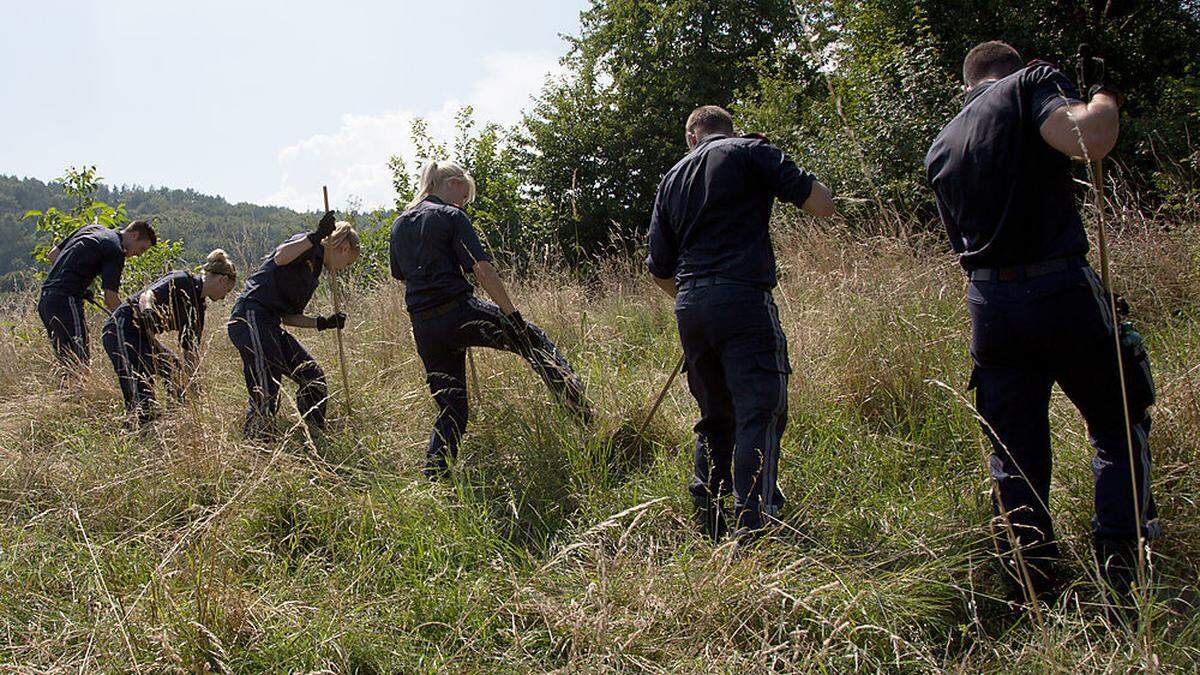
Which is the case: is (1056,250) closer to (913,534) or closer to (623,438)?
(913,534)

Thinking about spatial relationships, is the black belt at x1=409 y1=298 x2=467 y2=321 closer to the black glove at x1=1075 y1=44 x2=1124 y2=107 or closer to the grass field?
the grass field

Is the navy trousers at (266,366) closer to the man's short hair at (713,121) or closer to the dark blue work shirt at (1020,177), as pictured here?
the man's short hair at (713,121)

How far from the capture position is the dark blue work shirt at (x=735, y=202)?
3109 millimetres

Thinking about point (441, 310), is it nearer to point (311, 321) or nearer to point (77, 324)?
point (311, 321)

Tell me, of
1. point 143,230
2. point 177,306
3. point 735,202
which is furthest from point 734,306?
point 143,230

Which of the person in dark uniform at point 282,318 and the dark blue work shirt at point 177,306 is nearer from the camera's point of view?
the person in dark uniform at point 282,318

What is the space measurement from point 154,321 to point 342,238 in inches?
52.1

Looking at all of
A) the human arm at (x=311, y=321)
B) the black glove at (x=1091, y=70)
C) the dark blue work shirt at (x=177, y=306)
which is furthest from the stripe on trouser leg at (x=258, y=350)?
the black glove at (x=1091, y=70)

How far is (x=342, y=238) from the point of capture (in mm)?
5105

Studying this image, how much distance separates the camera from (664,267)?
356 centimetres

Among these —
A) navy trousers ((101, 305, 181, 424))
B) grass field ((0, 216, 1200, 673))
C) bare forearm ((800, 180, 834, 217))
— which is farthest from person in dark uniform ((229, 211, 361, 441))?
bare forearm ((800, 180, 834, 217))

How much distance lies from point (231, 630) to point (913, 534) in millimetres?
2423

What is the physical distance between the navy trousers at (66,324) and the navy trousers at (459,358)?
354 centimetres

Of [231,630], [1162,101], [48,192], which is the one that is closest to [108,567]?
[231,630]
